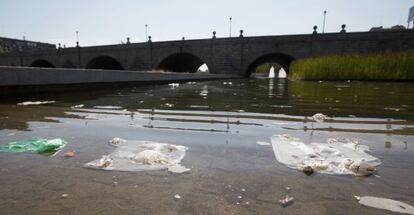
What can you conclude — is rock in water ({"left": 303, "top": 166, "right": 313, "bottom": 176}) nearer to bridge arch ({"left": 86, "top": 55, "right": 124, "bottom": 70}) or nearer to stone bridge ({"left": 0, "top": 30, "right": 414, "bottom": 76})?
stone bridge ({"left": 0, "top": 30, "right": 414, "bottom": 76})

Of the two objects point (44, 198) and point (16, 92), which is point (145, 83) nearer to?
point (16, 92)

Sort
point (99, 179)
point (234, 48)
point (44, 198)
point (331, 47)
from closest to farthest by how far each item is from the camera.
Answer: point (44, 198), point (99, 179), point (331, 47), point (234, 48)

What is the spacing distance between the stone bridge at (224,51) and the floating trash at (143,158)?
3266 centimetres

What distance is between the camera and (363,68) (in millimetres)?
17812

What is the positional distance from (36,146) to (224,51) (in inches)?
1440

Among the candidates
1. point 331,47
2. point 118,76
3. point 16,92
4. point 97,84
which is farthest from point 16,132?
point 331,47

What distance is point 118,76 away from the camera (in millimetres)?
11484

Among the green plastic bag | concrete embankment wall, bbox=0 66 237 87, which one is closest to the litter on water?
the green plastic bag

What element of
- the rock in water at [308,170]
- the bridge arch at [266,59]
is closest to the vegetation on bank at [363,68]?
the bridge arch at [266,59]

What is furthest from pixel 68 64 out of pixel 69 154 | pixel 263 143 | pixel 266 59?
pixel 263 143

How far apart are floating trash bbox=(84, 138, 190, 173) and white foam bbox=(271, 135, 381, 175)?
873mm

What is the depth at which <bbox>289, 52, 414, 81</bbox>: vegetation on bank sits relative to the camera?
647 inches

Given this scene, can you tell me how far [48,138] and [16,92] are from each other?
480 cm

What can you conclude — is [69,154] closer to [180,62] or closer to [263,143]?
[263,143]
